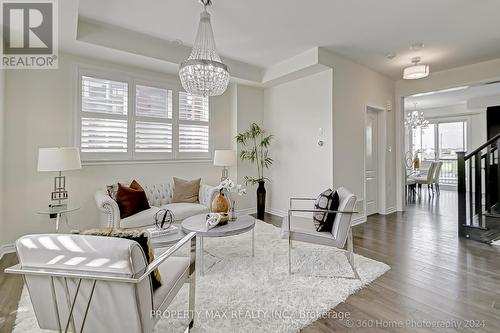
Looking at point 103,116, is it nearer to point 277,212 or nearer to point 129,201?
point 129,201

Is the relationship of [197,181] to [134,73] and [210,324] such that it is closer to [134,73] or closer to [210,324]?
[134,73]

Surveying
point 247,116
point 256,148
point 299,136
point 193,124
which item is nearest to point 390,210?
point 299,136

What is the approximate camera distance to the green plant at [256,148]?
546 centimetres

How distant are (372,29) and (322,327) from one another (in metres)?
3.83

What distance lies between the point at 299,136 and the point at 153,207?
119 inches

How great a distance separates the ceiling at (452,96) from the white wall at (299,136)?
3.38 meters

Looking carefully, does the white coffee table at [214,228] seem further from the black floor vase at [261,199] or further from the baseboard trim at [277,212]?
the baseboard trim at [277,212]

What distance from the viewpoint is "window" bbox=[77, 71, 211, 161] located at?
4.05 metres

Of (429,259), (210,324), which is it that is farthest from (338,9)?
(210,324)

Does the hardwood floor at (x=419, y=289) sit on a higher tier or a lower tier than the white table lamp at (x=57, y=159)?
lower

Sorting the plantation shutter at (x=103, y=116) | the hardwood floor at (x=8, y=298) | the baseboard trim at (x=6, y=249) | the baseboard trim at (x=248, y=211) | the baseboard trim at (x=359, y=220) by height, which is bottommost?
the hardwood floor at (x=8, y=298)

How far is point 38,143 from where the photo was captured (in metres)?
3.65

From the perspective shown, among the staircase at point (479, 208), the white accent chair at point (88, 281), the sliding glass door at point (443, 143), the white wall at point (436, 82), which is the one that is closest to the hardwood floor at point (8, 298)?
the white accent chair at point (88, 281)

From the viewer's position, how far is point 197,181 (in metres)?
4.64
